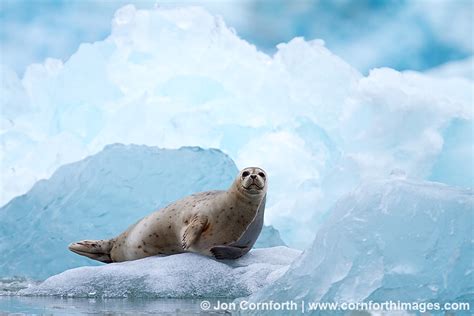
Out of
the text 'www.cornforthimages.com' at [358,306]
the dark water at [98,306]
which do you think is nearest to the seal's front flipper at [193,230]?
the dark water at [98,306]

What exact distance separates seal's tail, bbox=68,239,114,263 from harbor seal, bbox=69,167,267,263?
753 millimetres

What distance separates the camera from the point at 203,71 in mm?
15148

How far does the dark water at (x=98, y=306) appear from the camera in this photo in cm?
370

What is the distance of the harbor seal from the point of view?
19.2 feet

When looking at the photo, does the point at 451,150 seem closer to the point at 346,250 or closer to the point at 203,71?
the point at 203,71

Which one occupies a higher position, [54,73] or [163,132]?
[54,73]

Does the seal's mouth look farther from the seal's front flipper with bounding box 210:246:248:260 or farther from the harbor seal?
the seal's front flipper with bounding box 210:246:248:260

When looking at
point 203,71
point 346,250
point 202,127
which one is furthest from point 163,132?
point 346,250

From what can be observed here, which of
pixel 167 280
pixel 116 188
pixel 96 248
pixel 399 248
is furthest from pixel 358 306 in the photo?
pixel 116 188

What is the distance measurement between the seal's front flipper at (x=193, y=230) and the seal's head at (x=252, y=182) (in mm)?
424

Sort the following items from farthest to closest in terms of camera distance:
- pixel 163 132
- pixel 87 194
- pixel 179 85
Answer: pixel 179 85
pixel 163 132
pixel 87 194

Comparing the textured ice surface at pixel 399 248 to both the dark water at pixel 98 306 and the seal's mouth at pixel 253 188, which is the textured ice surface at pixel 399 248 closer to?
the dark water at pixel 98 306

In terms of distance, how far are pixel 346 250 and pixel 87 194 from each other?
1004 cm

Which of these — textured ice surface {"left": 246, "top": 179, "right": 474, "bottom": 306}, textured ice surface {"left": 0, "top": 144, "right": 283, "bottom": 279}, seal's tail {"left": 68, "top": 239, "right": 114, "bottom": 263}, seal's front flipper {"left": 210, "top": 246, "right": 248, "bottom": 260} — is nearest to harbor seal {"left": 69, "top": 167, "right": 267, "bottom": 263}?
seal's front flipper {"left": 210, "top": 246, "right": 248, "bottom": 260}
